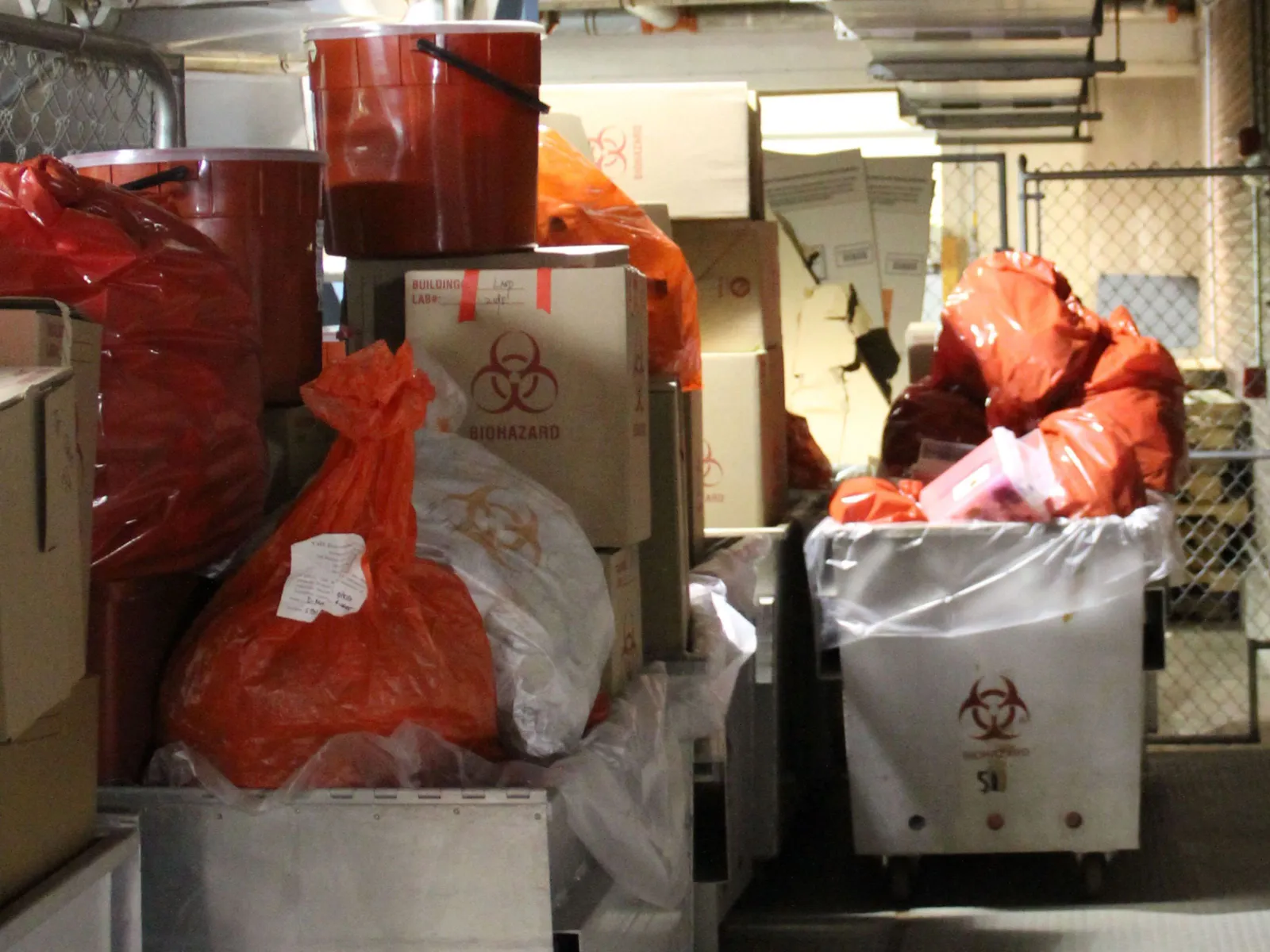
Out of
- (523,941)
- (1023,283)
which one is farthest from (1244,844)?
(523,941)

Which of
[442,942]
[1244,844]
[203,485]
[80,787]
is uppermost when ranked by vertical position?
[203,485]

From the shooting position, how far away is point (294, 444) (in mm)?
1725

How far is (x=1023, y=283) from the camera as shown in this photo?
2.86 metres

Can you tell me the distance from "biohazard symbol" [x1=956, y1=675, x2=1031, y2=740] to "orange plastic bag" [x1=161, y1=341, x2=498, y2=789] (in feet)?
4.54

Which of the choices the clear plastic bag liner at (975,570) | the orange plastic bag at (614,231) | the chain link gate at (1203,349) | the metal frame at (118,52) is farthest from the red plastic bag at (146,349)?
the chain link gate at (1203,349)

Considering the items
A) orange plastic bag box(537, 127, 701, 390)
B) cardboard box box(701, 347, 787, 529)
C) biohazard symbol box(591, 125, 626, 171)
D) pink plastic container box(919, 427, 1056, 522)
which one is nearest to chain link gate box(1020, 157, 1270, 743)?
pink plastic container box(919, 427, 1056, 522)

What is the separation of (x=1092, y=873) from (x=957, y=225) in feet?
17.7

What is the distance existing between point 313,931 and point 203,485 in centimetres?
44

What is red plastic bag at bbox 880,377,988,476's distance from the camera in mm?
3062

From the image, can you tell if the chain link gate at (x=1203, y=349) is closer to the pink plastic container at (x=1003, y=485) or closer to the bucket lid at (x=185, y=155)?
the pink plastic container at (x=1003, y=485)

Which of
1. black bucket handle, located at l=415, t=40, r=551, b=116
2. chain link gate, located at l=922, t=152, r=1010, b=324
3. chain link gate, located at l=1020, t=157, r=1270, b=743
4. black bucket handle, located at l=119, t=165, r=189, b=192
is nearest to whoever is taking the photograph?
black bucket handle, located at l=119, t=165, r=189, b=192

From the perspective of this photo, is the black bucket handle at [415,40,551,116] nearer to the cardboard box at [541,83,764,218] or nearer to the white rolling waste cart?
the cardboard box at [541,83,764,218]

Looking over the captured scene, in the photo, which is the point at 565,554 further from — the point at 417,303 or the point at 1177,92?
the point at 1177,92

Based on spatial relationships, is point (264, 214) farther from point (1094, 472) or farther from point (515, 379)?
point (1094, 472)
